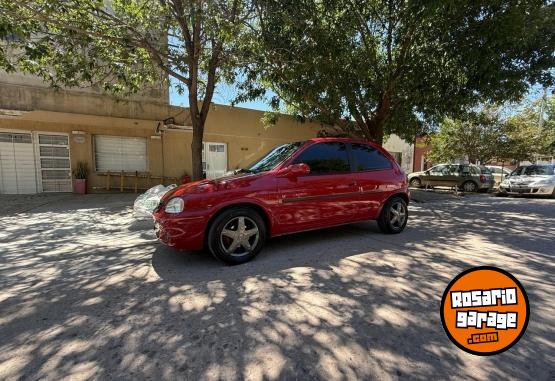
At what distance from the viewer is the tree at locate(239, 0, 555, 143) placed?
7.16 m

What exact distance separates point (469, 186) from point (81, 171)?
1752 centimetres

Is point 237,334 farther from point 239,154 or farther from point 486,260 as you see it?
point 239,154

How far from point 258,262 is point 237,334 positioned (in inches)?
65.9

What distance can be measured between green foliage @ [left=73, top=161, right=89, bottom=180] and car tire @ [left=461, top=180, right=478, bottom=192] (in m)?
17.2

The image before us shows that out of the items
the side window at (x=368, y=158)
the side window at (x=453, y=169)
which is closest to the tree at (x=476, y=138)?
the side window at (x=453, y=169)

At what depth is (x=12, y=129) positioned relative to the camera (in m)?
11.0

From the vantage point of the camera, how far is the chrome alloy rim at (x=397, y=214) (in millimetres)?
5656

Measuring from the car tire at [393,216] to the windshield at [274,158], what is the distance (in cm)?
209

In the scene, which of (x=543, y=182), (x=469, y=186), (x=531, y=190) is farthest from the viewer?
(x=469, y=186)

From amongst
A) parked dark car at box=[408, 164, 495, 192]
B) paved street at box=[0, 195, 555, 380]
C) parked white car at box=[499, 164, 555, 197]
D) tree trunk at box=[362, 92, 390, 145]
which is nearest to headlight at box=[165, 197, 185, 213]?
paved street at box=[0, 195, 555, 380]

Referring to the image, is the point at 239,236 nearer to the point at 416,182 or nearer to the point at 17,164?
the point at 17,164

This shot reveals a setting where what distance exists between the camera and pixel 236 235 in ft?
13.3

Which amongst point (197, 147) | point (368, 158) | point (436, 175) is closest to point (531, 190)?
point (436, 175)

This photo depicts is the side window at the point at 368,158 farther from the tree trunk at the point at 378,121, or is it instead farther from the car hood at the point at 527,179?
the car hood at the point at 527,179
